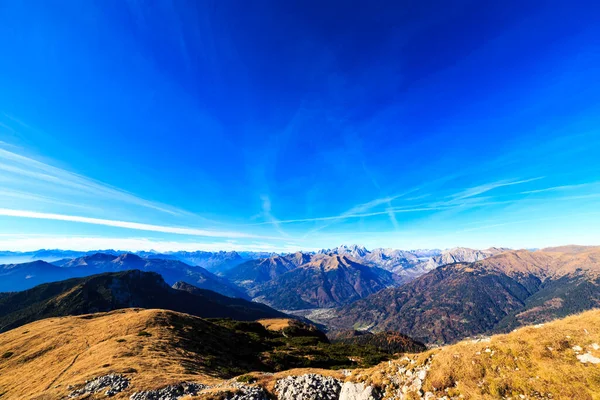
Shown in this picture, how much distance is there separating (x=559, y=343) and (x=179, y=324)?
267ft

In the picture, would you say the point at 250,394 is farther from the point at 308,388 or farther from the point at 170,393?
the point at 170,393

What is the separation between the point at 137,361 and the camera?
4112 centimetres

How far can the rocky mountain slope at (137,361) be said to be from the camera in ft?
100

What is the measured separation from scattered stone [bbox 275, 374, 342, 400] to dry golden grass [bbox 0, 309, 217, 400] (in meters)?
12.4

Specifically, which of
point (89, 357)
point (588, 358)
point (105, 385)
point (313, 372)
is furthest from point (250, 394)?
point (89, 357)

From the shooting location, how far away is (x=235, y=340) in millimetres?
79750

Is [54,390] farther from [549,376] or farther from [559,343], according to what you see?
[559,343]

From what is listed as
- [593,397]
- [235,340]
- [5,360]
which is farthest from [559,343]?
[5,360]

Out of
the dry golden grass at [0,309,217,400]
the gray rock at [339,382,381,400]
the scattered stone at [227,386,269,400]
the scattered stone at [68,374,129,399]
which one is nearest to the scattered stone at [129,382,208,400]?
the dry golden grass at [0,309,217,400]

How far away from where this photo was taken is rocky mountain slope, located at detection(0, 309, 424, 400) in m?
30.6

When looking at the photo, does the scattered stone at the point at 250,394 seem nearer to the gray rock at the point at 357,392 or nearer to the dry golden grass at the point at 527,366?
the gray rock at the point at 357,392

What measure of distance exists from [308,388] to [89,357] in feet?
150

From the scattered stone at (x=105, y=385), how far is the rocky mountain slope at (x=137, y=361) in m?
0.06

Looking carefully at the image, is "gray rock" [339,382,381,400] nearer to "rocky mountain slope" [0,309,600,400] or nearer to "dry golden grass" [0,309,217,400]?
"rocky mountain slope" [0,309,600,400]
